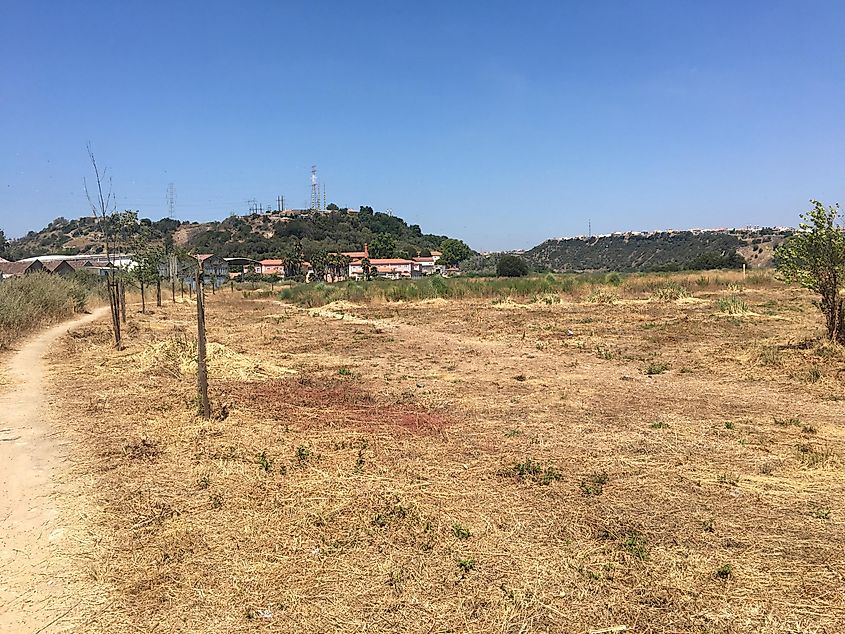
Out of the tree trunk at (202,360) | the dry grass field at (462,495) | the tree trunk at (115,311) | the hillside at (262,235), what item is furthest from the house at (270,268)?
the tree trunk at (202,360)

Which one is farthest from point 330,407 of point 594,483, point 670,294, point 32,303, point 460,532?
point 670,294

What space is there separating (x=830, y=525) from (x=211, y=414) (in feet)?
24.7

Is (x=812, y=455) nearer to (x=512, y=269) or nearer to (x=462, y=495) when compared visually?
(x=462, y=495)

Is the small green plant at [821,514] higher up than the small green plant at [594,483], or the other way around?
the small green plant at [594,483]

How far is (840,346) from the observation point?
1252 cm

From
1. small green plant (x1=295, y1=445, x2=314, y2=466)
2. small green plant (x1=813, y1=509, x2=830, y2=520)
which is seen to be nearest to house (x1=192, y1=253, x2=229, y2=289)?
small green plant (x1=295, y1=445, x2=314, y2=466)

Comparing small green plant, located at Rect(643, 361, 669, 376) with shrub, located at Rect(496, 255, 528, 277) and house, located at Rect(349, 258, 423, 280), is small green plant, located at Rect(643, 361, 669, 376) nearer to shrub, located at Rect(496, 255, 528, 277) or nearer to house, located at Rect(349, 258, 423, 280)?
shrub, located at Rect(496, 255, 528, 277)

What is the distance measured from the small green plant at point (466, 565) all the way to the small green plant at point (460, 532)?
390mm

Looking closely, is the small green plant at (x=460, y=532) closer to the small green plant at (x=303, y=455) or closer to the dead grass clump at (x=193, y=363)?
the small green plant at (x=303, y=455)

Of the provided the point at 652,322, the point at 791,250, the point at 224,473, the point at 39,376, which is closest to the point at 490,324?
the point at 652,322

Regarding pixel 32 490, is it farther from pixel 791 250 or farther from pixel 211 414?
pixel 791 250

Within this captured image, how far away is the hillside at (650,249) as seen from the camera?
306 feet

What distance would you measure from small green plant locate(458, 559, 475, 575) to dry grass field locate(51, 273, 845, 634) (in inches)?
1.4

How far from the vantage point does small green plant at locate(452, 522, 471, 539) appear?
4.76 meters
